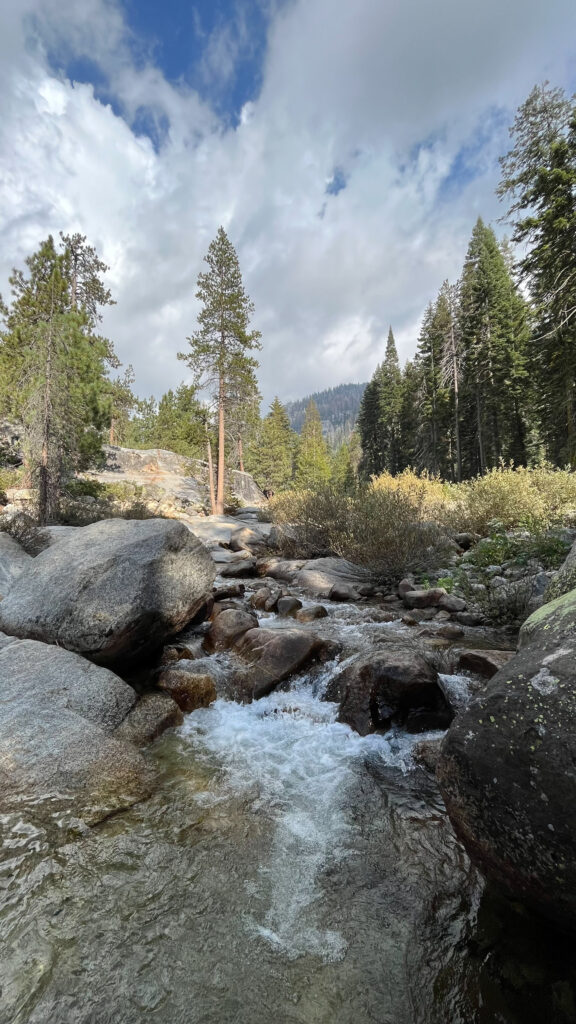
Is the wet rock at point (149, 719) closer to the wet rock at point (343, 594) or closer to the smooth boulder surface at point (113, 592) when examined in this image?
the smooth boulder surface at point (113, 592)

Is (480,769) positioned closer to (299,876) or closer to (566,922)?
(566,922)

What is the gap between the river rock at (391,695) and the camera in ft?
12.9

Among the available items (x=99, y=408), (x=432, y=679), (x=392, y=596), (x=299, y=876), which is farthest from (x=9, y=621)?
(x=99, y=408)

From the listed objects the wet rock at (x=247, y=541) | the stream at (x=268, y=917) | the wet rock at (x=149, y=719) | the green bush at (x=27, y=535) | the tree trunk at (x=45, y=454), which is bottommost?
the stream at (x=268, y=917)

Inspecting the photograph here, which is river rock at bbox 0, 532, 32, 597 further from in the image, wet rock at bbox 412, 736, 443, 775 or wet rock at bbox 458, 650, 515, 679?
wet rock at bbox 458, 650, 515, 679

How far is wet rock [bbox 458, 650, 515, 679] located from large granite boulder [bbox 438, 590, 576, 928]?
2500 mm

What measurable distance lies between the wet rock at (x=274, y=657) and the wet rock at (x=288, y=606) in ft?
6.39

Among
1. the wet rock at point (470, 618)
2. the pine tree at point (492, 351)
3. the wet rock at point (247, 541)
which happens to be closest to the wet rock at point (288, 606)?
the wet rock at point (470, 618)

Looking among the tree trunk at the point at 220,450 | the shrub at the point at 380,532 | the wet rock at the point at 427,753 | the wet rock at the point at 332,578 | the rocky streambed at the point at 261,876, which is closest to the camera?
the rocky streambed at the point at 261,876

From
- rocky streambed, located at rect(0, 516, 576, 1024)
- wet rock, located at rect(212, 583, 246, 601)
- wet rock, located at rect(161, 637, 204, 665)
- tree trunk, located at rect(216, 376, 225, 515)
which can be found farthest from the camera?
tree trunk, located at rect(216, 376, 225, 515)

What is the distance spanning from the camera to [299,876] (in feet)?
7.89

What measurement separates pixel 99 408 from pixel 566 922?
809 inches

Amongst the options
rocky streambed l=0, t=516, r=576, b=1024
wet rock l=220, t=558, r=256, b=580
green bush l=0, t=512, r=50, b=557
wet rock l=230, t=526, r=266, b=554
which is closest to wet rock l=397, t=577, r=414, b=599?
rocky streambed l=0, t=516, r=576, b=1024

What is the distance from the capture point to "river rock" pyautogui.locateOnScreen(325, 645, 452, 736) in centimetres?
393
